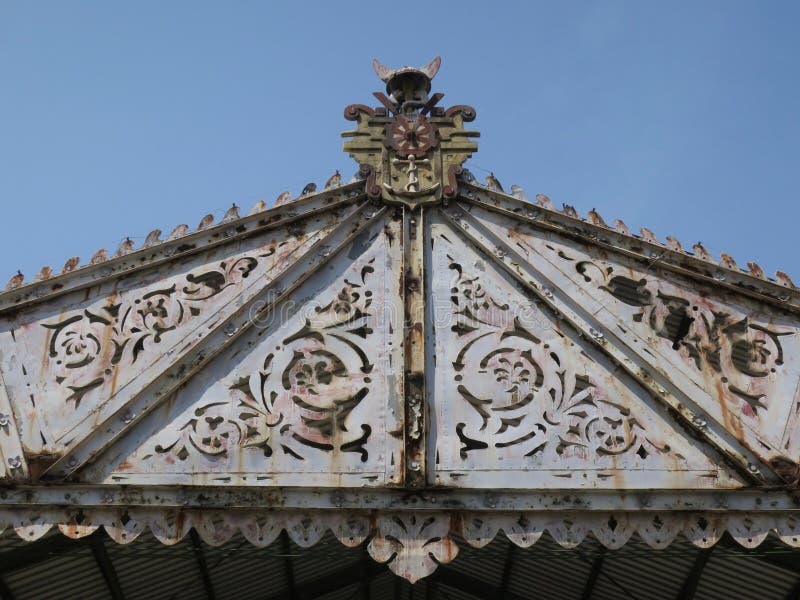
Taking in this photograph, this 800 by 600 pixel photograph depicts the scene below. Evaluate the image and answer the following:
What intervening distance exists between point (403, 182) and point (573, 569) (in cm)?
527

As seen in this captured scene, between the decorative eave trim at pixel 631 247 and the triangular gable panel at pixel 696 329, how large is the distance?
0.06m

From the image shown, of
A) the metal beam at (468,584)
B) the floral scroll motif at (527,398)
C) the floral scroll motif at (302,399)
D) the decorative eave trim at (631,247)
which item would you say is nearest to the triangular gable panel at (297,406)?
the floral scroll motif at (302,399)

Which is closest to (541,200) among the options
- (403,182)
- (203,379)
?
(403,182)

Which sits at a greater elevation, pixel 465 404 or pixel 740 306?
pixel 740 306

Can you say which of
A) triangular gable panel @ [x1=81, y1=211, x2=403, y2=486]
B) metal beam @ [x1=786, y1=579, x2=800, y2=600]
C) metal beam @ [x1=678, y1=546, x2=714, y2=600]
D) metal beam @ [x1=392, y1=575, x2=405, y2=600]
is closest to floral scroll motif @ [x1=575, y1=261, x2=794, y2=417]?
triangular gable panel @ [x1=81, y1=211, x2=403, y2=486]

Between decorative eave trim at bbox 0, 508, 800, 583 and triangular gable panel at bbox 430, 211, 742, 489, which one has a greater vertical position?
triangular gable panel at bbox 430, 211, 742, 489

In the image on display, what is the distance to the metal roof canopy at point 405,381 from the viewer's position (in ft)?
27.7

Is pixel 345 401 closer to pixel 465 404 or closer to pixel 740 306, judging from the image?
pixel 465 404

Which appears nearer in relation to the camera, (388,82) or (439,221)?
(439,221)

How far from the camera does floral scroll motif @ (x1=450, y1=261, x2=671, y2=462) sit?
888cm

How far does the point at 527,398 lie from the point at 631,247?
1914 mm

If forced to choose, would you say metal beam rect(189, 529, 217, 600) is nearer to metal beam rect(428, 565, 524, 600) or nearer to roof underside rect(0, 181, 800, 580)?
roof underside rect(0, 181, 800, 580)

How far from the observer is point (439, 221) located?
1029 cm

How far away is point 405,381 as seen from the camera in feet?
30.0
